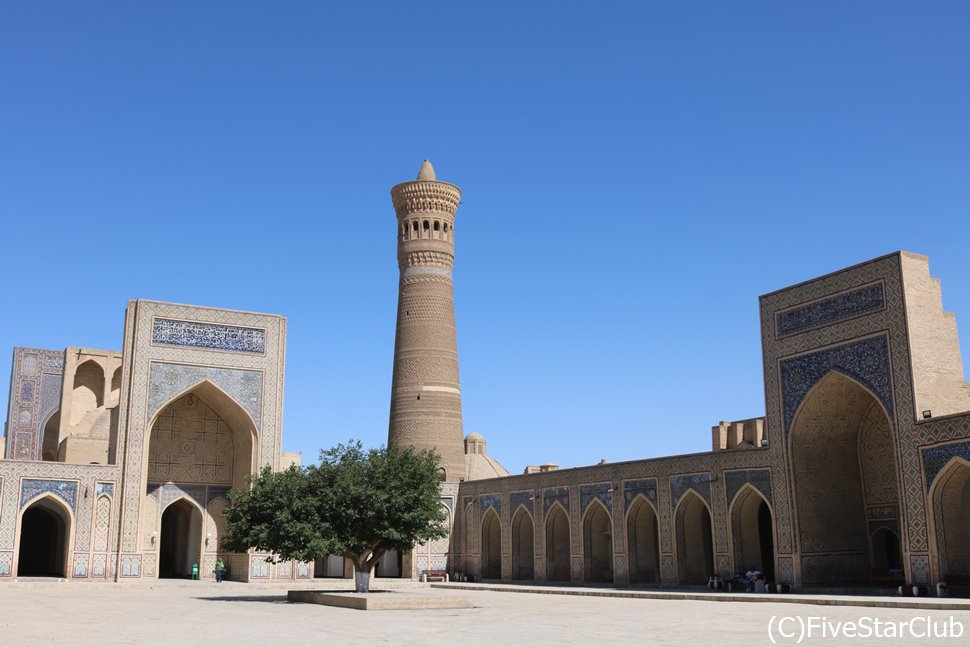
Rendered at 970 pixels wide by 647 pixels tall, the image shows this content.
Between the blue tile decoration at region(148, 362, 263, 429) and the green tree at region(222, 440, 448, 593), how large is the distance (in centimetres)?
656

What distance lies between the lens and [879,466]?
690 inches

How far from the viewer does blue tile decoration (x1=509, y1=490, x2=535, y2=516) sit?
941 inches

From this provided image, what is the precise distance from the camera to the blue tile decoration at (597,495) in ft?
70.3

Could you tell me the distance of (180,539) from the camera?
24.8 meters

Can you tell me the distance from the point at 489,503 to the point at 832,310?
11422 mm

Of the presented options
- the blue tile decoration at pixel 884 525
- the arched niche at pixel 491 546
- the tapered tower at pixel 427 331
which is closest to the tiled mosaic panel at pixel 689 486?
the blue tile decoration at pixel 884 525

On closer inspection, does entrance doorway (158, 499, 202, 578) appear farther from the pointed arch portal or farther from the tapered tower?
the pointed arch portal

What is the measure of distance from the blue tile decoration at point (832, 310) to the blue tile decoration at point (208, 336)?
1205cm

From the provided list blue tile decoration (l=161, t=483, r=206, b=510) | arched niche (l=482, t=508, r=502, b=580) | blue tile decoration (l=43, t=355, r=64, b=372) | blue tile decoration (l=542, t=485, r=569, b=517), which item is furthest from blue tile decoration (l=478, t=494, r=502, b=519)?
blue tile decoration (l=43, t=355, r=64, b=372)

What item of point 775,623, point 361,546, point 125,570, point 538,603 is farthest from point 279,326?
point 775,623

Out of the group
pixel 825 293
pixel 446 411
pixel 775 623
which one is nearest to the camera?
pixel 775 623

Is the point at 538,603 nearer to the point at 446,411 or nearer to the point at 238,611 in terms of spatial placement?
the point at 238,611

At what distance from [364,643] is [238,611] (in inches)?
215

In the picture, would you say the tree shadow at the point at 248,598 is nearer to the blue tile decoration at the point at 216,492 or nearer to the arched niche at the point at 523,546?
the blue tile decoration at the point at 216,492
